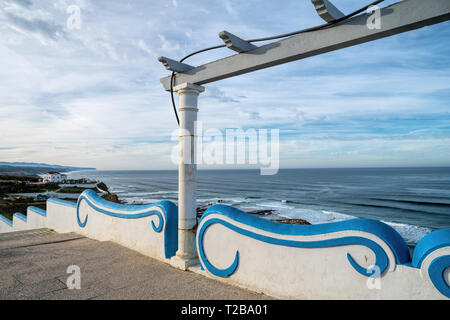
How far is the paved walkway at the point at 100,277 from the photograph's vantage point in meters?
3.61

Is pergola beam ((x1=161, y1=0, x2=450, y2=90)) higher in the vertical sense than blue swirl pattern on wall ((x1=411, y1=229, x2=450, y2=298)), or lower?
higher

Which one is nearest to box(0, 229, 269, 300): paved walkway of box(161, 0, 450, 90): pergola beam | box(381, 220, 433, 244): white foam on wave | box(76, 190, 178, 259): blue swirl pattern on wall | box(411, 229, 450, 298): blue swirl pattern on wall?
box(76, 190, 178, 259): blue swirl pattern on wall

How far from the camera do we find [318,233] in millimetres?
3076

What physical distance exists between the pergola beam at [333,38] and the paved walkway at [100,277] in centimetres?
274

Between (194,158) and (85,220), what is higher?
(194,158)

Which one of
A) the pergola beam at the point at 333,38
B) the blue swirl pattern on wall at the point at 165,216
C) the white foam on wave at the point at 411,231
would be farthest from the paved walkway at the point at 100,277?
the white foam on wave at the point at 411,231

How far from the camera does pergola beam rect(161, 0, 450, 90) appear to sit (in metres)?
2.39

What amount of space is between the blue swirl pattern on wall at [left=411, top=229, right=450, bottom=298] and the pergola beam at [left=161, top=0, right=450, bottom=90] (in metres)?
1.77

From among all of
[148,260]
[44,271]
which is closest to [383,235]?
[148,260]

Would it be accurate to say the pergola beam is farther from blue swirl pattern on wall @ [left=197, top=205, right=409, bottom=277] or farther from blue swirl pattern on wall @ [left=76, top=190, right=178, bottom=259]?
blue swirl pattern on wall @ [left=76, top=190, right=178, bottom=259]

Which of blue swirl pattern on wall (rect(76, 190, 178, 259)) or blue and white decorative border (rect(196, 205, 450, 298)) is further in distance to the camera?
blue swirl pattern on wall (rect(76, 190, 178, 259))
